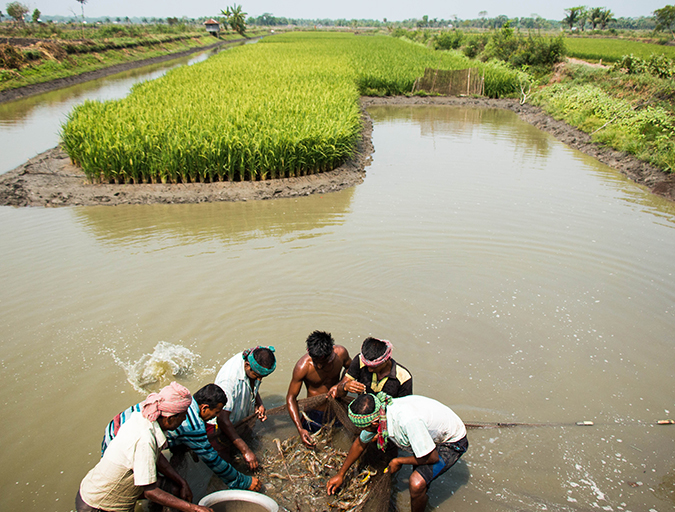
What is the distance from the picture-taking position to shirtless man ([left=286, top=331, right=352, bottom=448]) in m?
2.92

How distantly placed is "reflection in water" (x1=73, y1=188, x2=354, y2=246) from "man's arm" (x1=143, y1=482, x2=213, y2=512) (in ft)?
16.0

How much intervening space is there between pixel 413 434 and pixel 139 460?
4.67ft

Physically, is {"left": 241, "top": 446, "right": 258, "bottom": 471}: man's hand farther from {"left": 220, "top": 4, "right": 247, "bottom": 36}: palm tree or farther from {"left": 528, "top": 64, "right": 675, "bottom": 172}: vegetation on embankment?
{"left": 220, "top": 4, "right": 247, "bottom": 36}: palm tree

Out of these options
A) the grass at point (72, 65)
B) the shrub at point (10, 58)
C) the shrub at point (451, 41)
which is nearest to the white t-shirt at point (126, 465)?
the grass at point (72, 65)

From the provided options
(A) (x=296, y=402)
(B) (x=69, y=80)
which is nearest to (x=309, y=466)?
(A) (x=296, y=402)

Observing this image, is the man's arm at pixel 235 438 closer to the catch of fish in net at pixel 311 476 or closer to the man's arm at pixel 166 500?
the catch of fish in net at pixel 311 476

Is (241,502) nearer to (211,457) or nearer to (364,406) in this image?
(211,457)

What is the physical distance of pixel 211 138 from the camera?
9023 mm

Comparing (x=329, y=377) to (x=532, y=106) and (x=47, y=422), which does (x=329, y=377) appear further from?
(x=532, y=106)

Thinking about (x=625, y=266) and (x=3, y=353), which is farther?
(x=625, y=266)

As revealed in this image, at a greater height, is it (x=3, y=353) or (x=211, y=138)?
(x=211, y=138)

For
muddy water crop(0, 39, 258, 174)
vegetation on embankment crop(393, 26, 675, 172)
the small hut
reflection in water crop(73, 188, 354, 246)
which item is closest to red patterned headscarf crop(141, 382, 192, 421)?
reflection in water crop(73, 188, 354, 246)

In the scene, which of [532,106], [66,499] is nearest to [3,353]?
[66,499]

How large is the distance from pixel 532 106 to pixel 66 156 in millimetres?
19059
